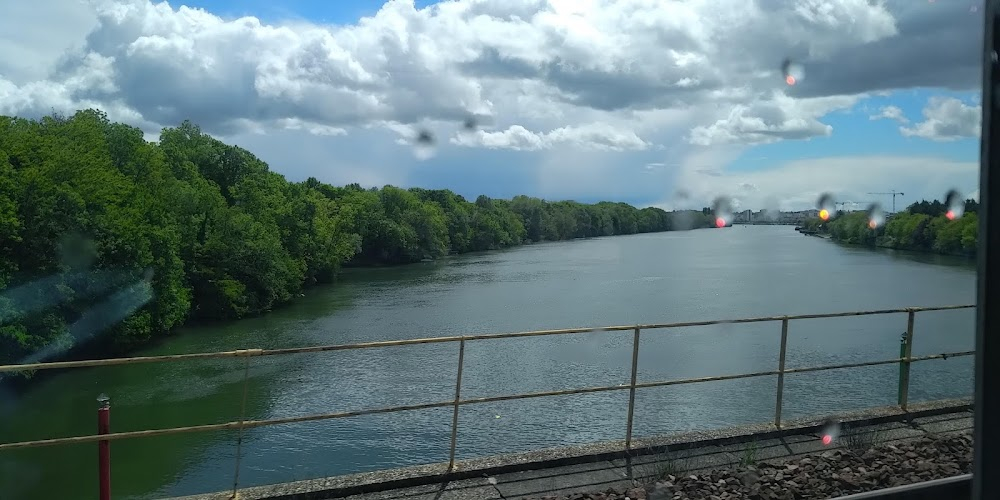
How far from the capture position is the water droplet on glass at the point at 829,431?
6.73 meters

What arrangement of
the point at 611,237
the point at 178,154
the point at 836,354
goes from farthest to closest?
the point at 611,237 < the point at 178,154 < the point at 836,354

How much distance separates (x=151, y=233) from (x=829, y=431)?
110 feet

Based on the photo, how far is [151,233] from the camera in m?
35.2

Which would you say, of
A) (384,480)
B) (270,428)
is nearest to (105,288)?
(270,428)

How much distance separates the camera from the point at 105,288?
30.9 metres

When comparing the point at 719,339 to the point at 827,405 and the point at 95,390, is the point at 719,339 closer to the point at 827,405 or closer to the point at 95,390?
the point at 827,405

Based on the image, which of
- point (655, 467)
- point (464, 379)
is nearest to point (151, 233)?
point (464, 379)

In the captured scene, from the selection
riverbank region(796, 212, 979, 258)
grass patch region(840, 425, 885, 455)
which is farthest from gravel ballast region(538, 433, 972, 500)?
riverbank region(796, 212, 979, 258)

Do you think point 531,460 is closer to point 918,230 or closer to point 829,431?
point 829,431

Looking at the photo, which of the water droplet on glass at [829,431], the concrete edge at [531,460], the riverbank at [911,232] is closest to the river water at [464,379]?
the riverbank at [911,232]

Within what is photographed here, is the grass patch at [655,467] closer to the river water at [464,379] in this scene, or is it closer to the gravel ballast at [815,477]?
the gravel ballast at [815,477]

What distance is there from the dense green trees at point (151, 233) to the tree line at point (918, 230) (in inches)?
1460

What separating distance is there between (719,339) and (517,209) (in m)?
Answer: 77.3

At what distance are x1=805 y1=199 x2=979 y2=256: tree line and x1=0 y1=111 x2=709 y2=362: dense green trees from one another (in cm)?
3708
